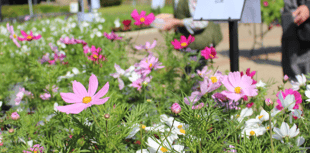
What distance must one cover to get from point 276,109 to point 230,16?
0.47 metres

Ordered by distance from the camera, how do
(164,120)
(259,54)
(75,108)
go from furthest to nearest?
(259,54), (164,120), (75,108)

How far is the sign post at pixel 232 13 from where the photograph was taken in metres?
1.16

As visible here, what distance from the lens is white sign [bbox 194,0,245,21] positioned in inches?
45.3

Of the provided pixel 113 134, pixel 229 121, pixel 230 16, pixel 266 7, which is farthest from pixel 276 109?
pixel 266 7

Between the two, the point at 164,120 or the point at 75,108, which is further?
the point at 164,120

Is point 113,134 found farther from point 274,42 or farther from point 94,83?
point 274,42

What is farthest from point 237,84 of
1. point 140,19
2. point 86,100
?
point 140,19

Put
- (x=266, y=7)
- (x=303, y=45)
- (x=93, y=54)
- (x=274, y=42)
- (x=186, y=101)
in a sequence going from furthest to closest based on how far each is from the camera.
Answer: (x=274, y=42) → (x=266, y=7) → (x=303, y=45) → (x=93, y=54) → (x=186, y=101)

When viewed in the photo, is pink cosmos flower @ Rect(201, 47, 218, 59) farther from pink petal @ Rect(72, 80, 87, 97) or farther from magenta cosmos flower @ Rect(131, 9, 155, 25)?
pink petal @ Rect(72, 80, 87, 97)

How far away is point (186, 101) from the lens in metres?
0.88

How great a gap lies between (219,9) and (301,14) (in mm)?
1020

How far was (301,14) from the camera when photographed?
1866 millimetres

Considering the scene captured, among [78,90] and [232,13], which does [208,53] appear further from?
[78,90]

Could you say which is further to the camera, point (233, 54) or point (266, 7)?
point (266, 7)
